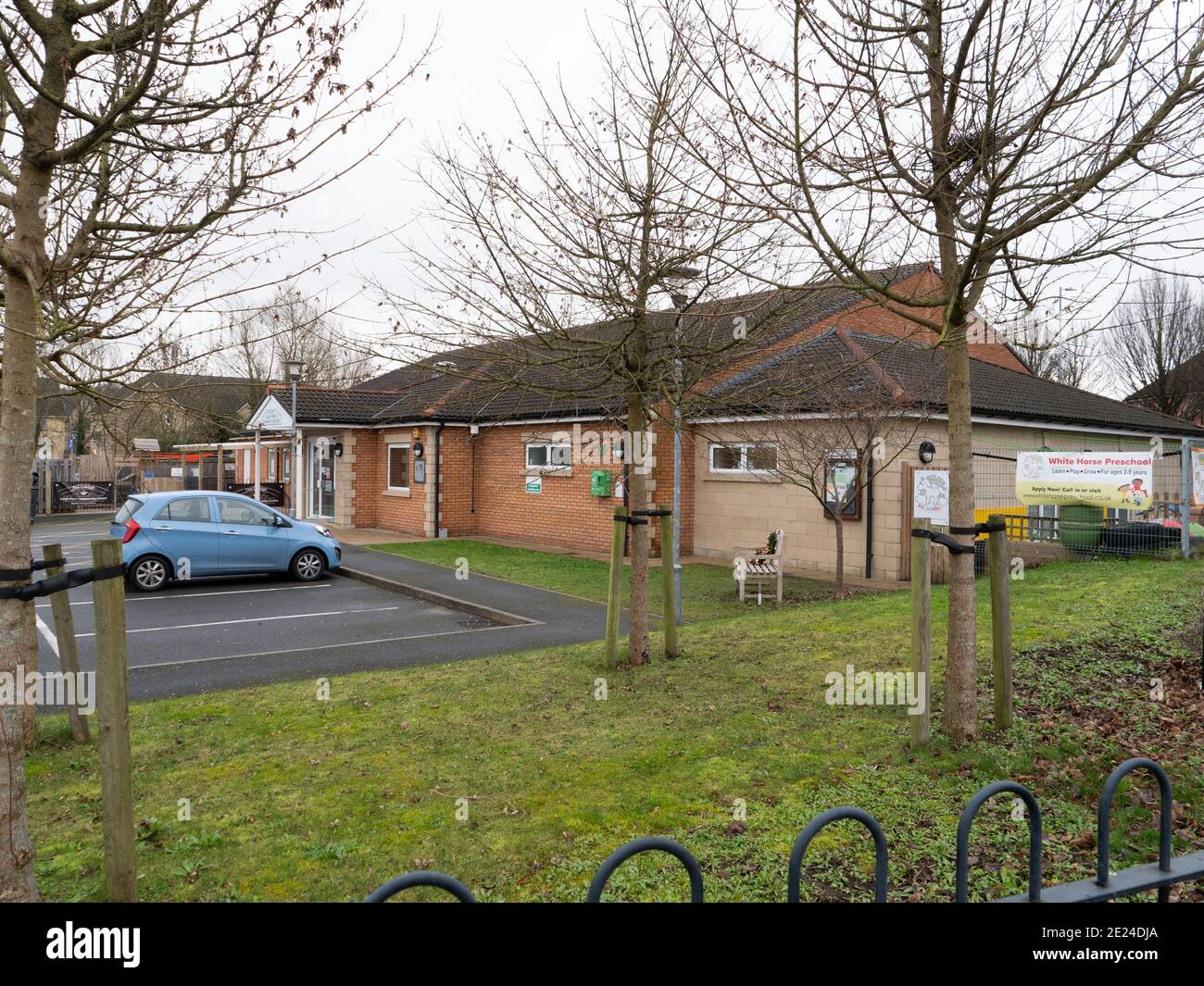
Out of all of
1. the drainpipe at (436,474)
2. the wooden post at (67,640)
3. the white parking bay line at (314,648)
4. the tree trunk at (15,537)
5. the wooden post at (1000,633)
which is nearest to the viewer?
the tree trunk at (15,537)

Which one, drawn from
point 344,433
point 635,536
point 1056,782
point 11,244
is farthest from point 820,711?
point 344,433

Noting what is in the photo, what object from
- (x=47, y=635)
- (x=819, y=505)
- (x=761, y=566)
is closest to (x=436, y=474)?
(x=819, y=505)

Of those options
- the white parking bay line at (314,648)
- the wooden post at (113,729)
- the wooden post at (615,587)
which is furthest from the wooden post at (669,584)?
the wooden post at (113,729)

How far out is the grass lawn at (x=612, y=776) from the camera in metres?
4.05

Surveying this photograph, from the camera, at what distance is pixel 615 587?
7.82m

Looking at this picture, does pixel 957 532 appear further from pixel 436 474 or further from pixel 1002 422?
pixel 436 474

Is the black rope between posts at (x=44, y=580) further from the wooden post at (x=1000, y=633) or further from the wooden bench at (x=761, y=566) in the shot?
the wooden bench at (x=761, y=566)

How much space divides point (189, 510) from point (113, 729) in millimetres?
12090

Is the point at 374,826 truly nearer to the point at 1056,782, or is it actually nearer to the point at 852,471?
the point at 1056,782

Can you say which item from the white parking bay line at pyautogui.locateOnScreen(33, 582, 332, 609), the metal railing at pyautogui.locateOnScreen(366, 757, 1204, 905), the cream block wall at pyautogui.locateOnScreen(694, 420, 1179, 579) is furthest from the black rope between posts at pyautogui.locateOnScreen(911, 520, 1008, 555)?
the white parking bay line at pyautogui.locateOnScreen(33, 582, 332, 609)

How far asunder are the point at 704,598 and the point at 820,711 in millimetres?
6645

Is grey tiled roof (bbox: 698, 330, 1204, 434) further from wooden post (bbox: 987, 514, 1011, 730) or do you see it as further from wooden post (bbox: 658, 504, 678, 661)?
wooden post (bbox: 987, 514, 1011, 730)

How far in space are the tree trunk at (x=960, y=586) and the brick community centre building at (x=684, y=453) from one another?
3923 millimetres
